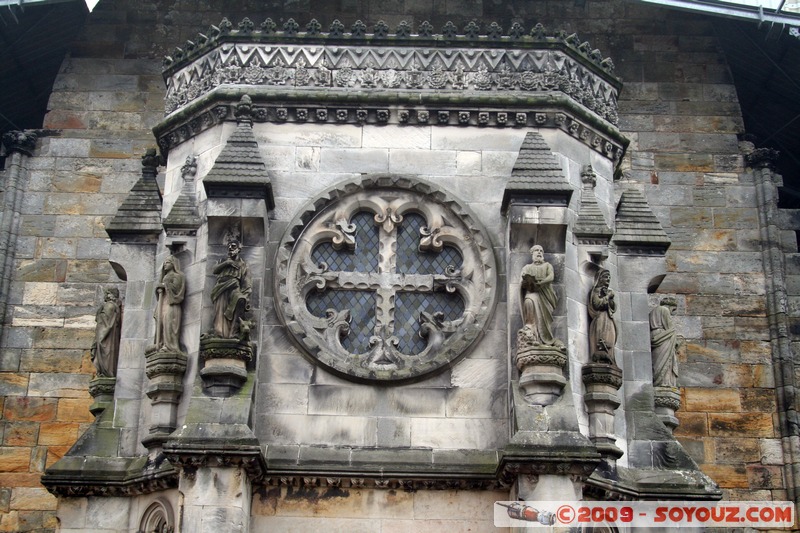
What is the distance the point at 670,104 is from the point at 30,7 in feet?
35.6

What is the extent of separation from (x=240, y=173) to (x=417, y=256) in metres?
2.40

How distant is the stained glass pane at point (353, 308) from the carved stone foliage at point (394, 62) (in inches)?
106

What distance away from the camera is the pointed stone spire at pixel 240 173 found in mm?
15836

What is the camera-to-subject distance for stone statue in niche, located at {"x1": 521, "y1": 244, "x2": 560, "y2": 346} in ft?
50.4

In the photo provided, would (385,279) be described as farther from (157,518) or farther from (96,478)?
(96,478)

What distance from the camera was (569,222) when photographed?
55.3 feet

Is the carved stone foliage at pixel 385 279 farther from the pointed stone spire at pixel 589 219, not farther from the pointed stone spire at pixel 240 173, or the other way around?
the pointed stone spire at pixel 589 219

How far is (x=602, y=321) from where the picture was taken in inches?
641

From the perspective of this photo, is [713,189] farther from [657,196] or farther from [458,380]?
[458,380]

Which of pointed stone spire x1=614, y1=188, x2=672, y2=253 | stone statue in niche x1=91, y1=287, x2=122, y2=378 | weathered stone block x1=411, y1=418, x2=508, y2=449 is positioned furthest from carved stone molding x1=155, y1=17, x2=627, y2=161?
weathered stone block x1=411, y1=418, x2=508, y2=449

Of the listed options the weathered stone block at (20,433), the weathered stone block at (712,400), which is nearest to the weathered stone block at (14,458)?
the weathered stone block at (20,433)

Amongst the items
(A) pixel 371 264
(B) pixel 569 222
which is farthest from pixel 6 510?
(B) pixel 569 222

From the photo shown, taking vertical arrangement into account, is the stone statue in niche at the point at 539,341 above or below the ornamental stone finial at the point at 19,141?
below

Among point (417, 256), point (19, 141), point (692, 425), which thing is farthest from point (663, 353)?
point (19, 141)
